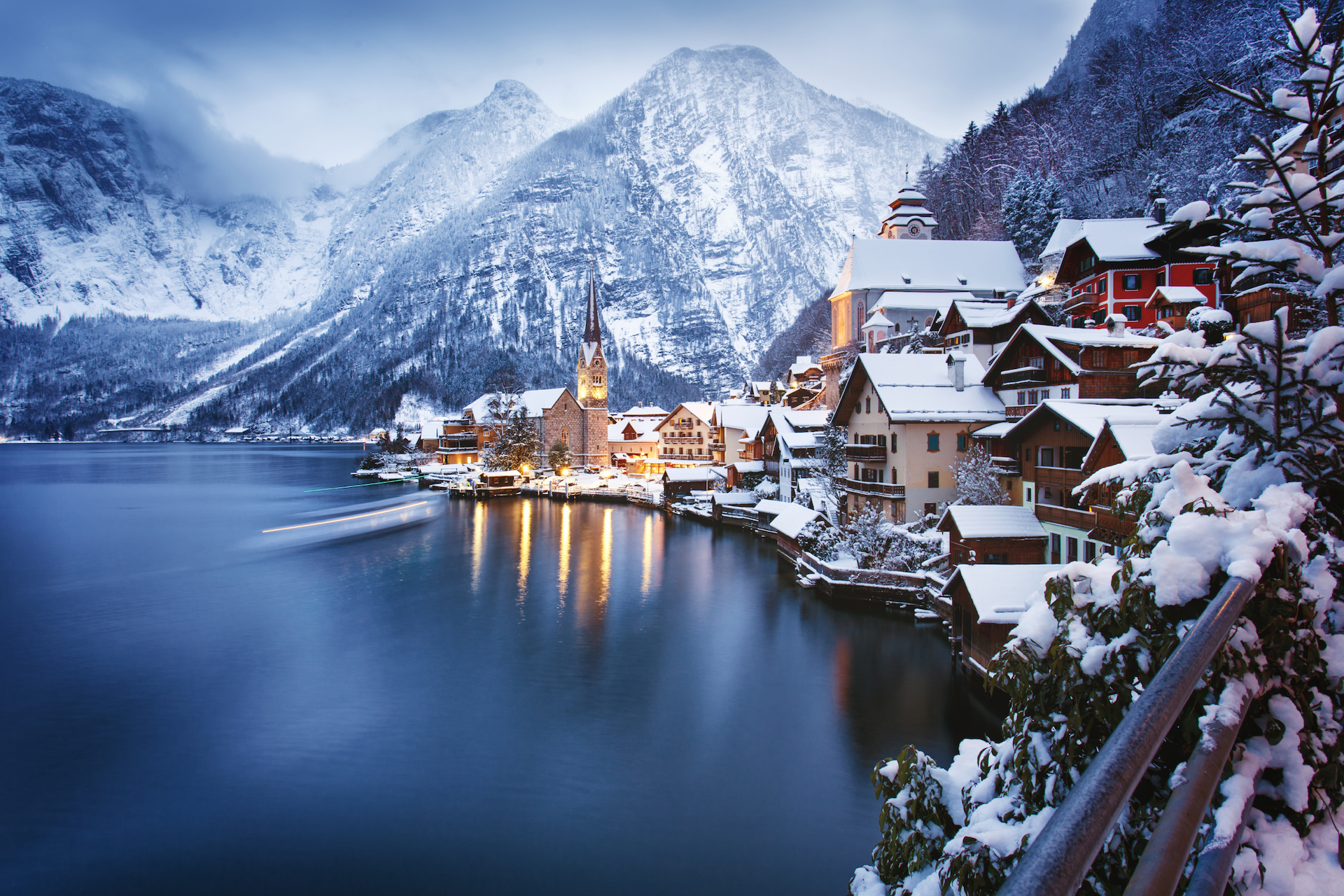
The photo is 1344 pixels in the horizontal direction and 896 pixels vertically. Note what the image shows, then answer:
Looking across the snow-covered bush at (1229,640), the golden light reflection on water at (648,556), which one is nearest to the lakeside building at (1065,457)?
the snow-covered bush at (1229,640)

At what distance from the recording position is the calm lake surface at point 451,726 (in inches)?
488

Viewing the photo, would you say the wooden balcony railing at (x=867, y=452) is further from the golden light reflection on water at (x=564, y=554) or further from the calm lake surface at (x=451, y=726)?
the golden light reflection on water at (x=564, y=554)

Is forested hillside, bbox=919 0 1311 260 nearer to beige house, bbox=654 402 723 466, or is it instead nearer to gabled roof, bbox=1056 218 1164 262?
gabled roof, bbox=1056 218 1164 262

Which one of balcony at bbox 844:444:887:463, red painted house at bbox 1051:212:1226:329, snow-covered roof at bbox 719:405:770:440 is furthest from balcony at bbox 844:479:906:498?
snow-covered roof at bbox 719:405:770:440

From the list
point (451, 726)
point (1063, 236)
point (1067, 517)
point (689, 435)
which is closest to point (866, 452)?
point (1067, 517)

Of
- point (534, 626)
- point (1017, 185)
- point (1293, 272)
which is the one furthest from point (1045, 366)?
point (1017, 185)

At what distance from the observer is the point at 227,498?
221 ft

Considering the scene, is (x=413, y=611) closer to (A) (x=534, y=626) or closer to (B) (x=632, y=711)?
(A) (x=534, y=626)

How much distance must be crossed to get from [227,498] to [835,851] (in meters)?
72.2

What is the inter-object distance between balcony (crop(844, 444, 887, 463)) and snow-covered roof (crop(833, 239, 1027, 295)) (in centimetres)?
2517

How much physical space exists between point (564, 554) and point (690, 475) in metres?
19.8

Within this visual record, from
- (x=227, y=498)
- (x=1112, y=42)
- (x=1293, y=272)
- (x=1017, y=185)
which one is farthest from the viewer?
(x=227, y=498)

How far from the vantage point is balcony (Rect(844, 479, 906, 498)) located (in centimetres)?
2709

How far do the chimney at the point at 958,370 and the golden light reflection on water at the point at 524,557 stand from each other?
20.5m
